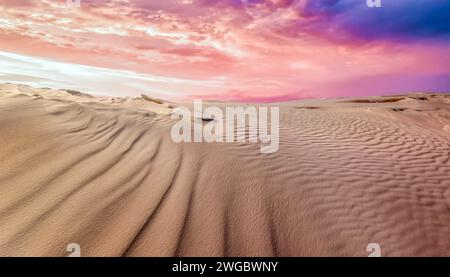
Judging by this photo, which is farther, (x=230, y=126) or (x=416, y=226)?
(x=230, y=126)

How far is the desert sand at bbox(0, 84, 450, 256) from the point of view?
269 cm

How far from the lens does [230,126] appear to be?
247 inches

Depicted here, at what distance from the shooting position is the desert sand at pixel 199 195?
2.69 m

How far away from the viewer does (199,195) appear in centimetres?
331

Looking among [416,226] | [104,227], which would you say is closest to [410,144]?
[416,226]

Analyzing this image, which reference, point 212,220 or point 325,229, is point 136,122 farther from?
point 325,229
